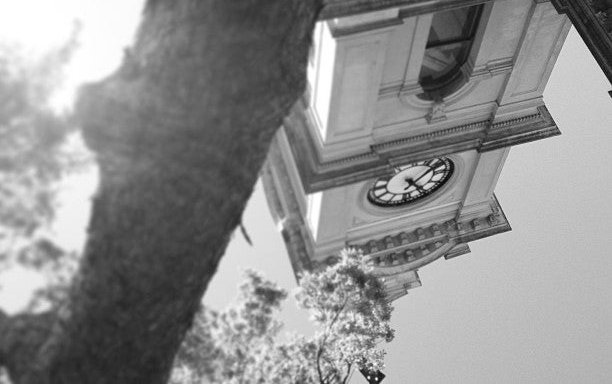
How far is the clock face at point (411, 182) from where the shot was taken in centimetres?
1920

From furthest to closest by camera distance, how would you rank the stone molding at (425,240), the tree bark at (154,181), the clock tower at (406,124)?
1. the stone molding at (425,240)
2. the clock tower at (406,124)
3. the tree bark at (154,181)

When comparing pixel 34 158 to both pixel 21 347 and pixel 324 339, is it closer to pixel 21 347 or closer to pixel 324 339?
pixel 21 347

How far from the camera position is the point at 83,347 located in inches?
340

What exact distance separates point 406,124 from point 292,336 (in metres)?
6.55

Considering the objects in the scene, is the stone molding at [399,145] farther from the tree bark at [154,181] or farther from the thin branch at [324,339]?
the tree bark at [154,181]

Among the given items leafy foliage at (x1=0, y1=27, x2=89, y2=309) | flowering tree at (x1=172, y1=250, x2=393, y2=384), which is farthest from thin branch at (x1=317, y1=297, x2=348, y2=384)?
leafy foliage at (x1=0, y1=27, x2=89, y2=309)

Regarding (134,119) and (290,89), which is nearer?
(134,119)

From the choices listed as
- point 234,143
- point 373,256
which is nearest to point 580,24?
point 373,256

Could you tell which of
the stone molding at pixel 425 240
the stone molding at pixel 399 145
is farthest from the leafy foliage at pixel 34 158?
the stone molding at pixel 425 240

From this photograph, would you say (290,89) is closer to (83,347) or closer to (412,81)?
(83,347)

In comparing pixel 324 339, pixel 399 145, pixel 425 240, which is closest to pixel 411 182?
pixel 425 240

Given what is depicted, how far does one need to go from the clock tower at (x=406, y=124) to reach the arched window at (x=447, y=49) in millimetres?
26

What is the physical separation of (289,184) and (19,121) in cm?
1155

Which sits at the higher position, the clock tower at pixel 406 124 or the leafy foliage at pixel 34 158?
the clock tower at pixel 406 124
